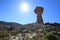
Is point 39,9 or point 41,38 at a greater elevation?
point 39,9

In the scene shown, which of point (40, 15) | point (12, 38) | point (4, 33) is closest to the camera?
point (12, 38)

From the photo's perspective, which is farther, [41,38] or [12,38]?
[12,38]

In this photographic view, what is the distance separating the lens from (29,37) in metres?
25.8

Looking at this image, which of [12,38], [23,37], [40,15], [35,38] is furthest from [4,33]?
[40,15]

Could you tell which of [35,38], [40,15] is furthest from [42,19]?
[35,38]

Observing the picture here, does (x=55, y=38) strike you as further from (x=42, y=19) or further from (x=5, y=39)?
(x=42, y=19)

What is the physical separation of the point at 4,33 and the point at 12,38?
4.97 metres

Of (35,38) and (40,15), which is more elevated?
(40,15)

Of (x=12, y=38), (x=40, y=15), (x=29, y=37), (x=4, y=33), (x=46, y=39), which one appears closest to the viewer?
(x=46, y=39)

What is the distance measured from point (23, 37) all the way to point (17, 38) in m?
1.30

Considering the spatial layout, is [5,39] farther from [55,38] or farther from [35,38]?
[55,38]

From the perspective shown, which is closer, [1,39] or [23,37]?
[23,37]

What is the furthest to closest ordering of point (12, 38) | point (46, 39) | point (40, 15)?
point (40, 15), point (12, 38), point (46, 39)

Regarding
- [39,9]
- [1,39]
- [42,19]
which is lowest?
[1,39]
